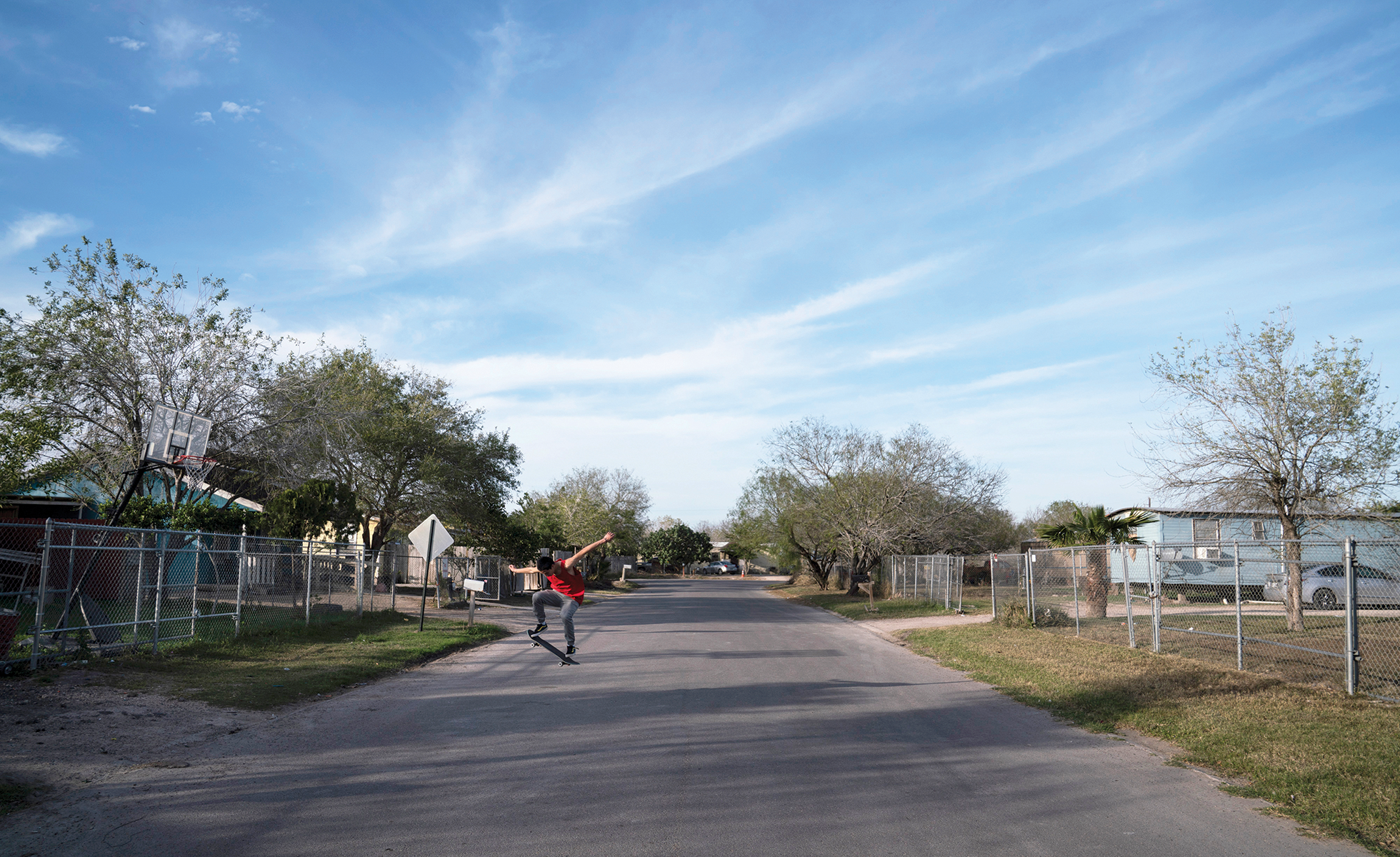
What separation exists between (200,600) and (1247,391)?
20.7 meters

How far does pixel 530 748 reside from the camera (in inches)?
305

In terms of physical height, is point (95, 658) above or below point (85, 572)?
below

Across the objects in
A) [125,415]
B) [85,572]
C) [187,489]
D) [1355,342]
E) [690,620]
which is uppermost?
[1355,342]

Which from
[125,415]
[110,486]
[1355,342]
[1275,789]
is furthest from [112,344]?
[1355,342]

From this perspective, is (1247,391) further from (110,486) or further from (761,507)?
(761,507)

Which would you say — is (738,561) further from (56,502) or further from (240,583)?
(240,583)

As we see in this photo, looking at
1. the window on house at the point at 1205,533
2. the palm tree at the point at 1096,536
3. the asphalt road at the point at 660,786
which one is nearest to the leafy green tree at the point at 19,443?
the asphalt road at the point at 660,786

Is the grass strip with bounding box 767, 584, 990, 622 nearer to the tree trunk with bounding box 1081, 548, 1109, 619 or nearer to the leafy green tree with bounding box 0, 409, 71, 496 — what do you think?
the tree trunk with bounding box 1081, 548, 1109, 619

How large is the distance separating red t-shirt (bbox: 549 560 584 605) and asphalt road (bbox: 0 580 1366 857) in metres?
1.29

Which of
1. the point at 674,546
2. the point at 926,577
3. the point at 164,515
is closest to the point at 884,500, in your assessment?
the point at 926,577

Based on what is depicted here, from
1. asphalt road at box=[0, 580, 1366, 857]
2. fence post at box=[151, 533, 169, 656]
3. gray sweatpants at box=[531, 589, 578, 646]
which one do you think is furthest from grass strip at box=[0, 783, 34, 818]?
fence post at box=[151, 533, 169, 656]

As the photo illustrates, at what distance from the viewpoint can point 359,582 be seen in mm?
20797

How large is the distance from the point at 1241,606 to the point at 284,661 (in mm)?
17274

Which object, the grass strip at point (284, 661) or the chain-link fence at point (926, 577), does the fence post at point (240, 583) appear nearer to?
the grass strip at point (284, 661)
